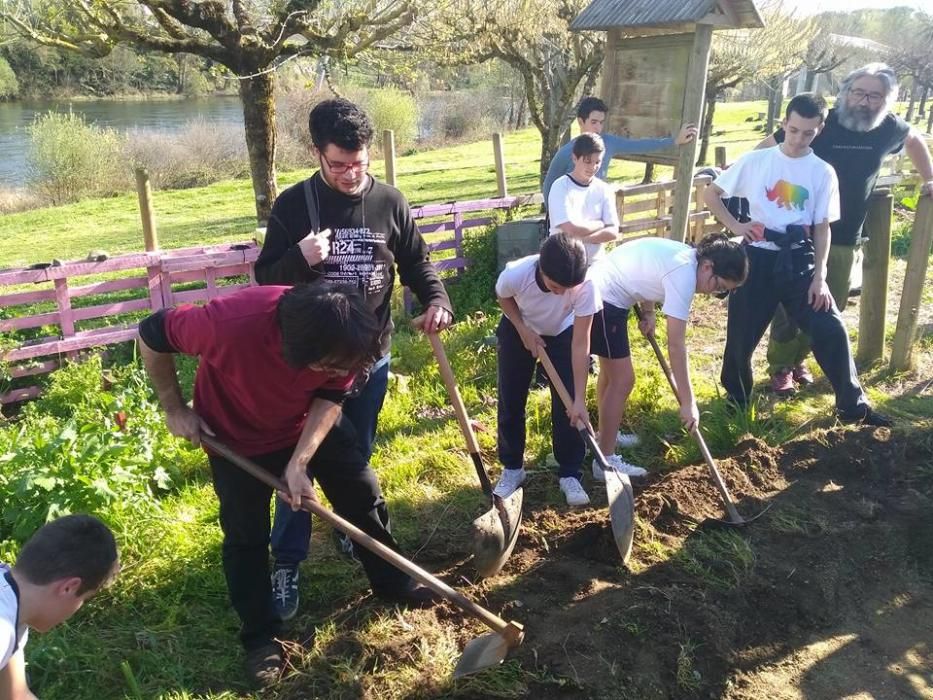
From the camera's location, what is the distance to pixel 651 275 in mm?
3418

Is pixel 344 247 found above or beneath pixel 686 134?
beneath

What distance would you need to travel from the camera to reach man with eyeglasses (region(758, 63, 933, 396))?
4188 millimetres

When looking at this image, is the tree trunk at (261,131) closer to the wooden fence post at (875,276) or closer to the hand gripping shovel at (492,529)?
the hand gripping shovel at (492,529)

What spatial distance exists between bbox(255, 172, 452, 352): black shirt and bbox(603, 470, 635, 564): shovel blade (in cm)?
123

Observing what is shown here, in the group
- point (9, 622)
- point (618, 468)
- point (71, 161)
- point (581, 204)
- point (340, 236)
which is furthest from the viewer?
A: point (71, 161)

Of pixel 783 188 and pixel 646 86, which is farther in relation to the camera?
pixel 646 86

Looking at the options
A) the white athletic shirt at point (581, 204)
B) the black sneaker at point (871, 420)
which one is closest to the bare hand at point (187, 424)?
the white athletic shirt at point (581, 204)

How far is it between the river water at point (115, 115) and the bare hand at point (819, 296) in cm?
2097

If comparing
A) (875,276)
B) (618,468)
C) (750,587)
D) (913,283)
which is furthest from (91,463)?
(913,283)

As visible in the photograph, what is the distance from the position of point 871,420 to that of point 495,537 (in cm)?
260

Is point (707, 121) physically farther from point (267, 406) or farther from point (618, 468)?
point (267, 406)

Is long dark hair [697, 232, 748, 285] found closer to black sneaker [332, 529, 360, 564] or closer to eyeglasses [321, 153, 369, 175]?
eyeglasses [321, 153, 369, 175]

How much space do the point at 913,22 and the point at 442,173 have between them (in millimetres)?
44400

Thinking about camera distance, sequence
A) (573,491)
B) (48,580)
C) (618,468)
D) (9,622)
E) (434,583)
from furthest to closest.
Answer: (618,468), (573,491), (434,583), (48,580), (9,622)
